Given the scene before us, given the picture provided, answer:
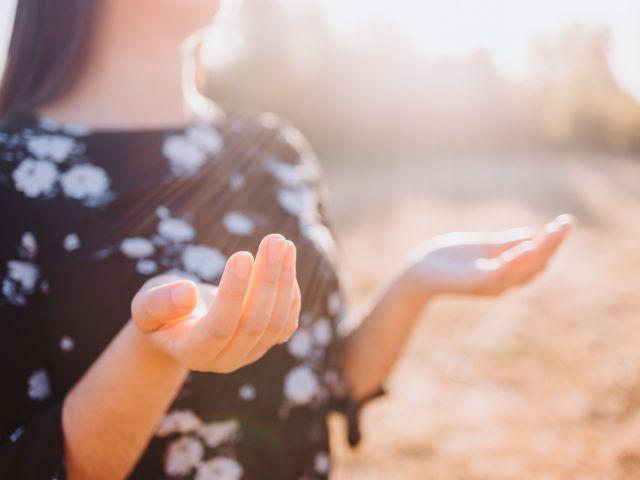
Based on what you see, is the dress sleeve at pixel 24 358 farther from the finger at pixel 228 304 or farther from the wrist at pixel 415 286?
the wrist at pixel 415 286

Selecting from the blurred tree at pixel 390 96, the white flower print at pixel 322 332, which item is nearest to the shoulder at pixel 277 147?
the white flower print at pixel 322 332

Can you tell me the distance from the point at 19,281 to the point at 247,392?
1.81 ft

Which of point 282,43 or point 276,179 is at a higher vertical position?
point 276,179

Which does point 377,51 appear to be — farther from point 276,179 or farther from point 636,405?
point 276,179

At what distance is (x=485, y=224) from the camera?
816 centimetres

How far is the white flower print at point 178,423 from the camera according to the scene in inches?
46.8

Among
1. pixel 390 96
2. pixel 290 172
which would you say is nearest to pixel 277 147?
pixel 290 172

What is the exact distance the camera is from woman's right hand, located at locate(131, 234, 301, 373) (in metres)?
0.70

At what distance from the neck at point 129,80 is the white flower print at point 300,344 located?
2.28 ft

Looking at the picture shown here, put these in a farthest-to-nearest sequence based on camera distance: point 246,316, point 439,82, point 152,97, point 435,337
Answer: point 439,82, point 435,337, point 152,97, point 246,316

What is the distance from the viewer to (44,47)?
1497mm

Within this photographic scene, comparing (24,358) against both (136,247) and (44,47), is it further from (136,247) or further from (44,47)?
(44,47)

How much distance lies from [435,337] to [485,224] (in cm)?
409

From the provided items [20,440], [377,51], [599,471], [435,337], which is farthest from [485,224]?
[377,51]
